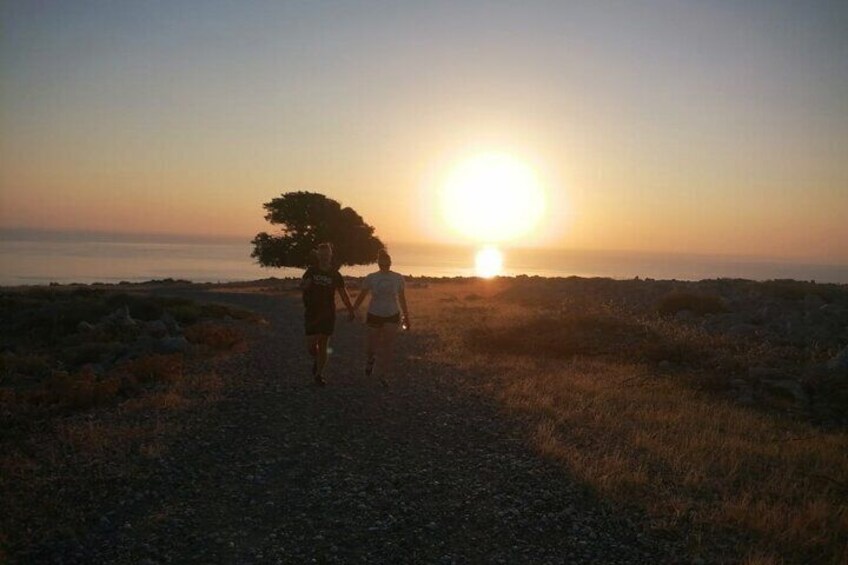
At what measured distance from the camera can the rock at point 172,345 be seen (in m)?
18.1

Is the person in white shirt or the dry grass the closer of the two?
the dry grass

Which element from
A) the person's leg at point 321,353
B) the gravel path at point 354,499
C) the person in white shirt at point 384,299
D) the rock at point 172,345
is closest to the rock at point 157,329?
the rock at point 172,345

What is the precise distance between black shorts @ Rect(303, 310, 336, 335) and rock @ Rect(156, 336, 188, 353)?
699cm

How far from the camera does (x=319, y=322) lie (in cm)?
1327

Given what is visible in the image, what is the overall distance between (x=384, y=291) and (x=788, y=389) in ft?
33.2

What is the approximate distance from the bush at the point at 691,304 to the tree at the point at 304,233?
3375 cm

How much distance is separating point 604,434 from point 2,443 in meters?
10.3

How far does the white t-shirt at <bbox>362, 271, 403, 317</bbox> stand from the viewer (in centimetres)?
1327

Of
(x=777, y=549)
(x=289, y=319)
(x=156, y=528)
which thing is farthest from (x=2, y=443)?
(x=289, y=319)

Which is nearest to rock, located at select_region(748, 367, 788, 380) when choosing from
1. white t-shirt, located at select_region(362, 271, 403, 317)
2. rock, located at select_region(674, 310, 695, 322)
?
white t-shirt, located at select_region(362, 271, 403, 317)

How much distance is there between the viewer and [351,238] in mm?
57188

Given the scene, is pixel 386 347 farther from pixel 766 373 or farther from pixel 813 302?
pixel 813 302

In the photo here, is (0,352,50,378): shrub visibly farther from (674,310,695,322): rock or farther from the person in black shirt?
(674,310,695,322): rock

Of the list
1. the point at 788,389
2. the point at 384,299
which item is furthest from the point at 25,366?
the point at 788,389
